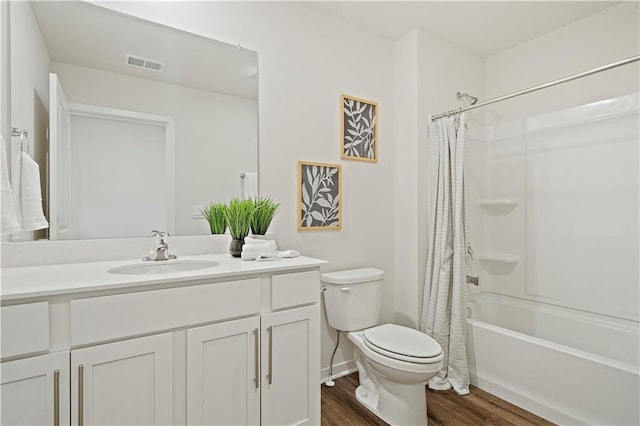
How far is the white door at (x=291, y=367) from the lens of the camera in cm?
147

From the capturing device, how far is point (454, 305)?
2.23 m

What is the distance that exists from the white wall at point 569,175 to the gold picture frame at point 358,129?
3.74ft

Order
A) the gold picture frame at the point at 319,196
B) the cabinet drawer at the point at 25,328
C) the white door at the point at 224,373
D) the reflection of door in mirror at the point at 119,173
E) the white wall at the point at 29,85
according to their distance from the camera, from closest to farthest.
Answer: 1. the cabinet drawer at the point at 25,328
2. the white door at the point at 224,373
3. the white wall at the point at 29,85
4. the reflection of door in mirror at the point at 119,173
5. the gold picture frame at the point at 319,196

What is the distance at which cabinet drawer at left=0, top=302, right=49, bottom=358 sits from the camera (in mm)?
988

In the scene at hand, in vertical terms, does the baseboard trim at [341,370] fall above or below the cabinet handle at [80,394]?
below

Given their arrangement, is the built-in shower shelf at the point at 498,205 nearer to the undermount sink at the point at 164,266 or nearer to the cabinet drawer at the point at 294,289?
Answer: the cabinet drawer at the point at 294,289

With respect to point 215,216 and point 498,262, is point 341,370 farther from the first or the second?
point 498,262

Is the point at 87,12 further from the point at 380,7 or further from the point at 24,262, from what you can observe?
the point at 380,7

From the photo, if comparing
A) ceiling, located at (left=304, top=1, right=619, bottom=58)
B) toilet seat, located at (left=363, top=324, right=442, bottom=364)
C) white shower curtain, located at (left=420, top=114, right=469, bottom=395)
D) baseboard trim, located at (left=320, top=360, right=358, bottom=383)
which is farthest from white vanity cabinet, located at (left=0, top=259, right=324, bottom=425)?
ceiling, located at (left=304, top=1, right=619, bottom=58)

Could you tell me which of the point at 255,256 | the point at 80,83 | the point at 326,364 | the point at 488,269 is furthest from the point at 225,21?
the point at 488,269

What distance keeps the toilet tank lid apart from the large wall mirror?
0.70 metres

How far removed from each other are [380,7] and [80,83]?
181 centimetres

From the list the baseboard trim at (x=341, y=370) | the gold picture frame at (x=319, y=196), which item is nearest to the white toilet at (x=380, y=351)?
the baseboard trim at (x=341, y=370)

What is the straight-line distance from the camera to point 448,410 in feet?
6.36
